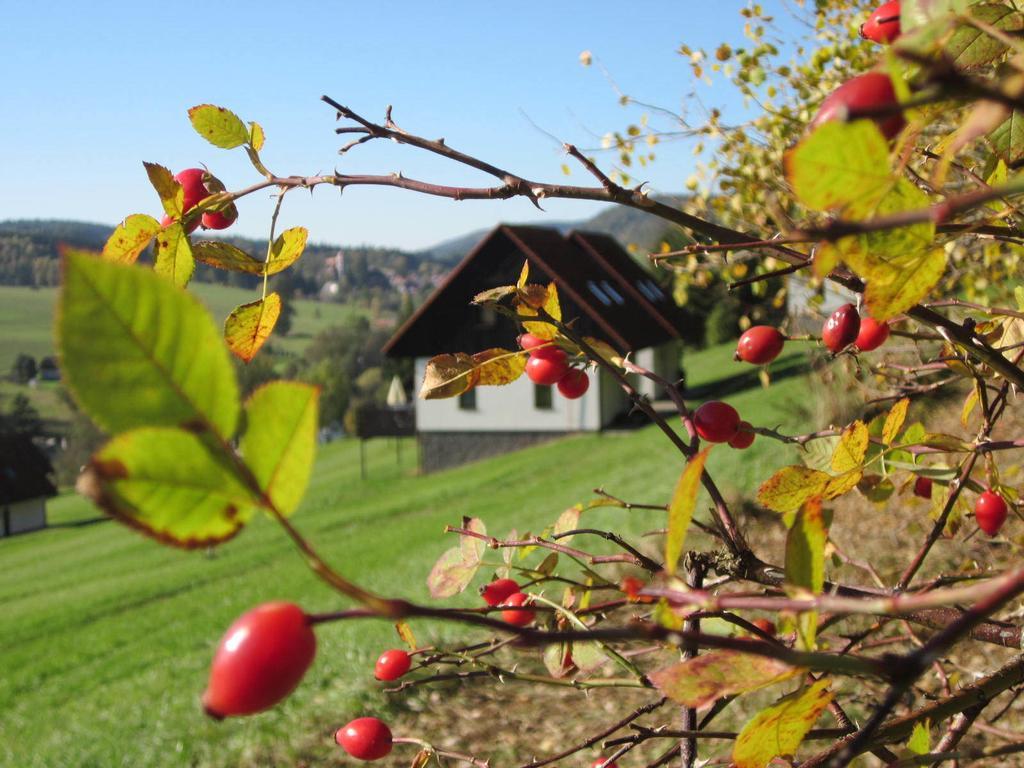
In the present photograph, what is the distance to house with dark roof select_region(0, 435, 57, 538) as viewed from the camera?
23.5 metres

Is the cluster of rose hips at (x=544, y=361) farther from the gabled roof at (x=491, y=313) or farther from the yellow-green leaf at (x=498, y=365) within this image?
the gabled roof at (x=491, y=313)

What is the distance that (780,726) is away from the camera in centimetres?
46

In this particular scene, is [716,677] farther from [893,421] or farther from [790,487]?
[893,421]

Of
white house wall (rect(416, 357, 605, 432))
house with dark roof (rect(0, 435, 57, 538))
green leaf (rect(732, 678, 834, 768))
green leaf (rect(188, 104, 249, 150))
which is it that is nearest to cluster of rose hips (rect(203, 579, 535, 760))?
green leaf (rect(732, 678, 834, 768))

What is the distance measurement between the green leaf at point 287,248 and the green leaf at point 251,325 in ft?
0.09

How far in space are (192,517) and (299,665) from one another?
59 mm

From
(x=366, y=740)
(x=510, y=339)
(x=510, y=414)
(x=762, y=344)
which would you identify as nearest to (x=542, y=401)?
(x=510, y=414)

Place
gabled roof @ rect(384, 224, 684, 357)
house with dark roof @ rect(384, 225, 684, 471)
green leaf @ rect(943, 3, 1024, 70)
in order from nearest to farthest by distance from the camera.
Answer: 1. green leaf @ rect(943, 3, 1024, 70)
2. gabled roof @ rect(384, 224, 684, 357)
3. house with dark roof @ rect(384, 225, 684, 471)

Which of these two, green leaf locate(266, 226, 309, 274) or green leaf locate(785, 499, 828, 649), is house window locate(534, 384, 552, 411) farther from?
green leaf locate(785, 499, 828, 649)

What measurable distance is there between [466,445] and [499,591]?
14319mm

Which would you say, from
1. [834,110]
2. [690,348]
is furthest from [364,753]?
[690,348]

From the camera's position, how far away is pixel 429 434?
596 inches

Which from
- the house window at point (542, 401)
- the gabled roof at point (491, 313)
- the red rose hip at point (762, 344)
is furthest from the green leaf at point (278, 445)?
the house window at point (542, 401)

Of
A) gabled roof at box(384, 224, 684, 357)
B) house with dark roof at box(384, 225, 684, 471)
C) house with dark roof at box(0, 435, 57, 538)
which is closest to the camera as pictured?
gabled roof at box(384, 224, 684, 357)
